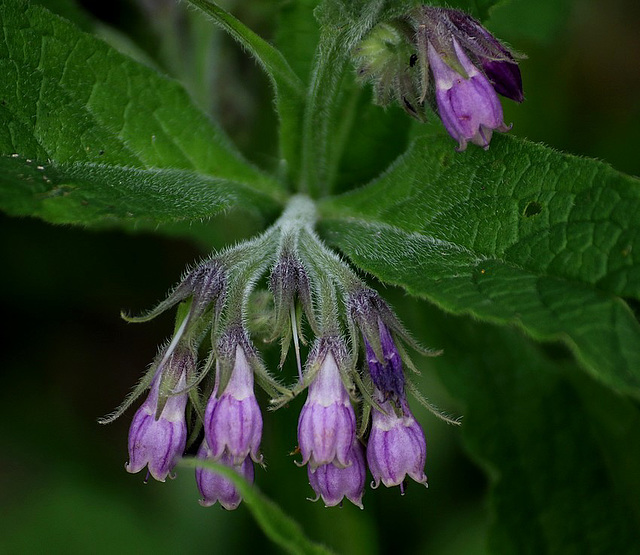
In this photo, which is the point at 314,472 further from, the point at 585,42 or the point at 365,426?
the point at 585,42

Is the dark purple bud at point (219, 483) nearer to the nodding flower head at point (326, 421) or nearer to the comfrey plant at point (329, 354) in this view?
the comfrey plant at point (329, 354)

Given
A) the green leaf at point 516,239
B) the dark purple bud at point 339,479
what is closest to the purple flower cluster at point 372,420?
the dark purple bud at point 339,479

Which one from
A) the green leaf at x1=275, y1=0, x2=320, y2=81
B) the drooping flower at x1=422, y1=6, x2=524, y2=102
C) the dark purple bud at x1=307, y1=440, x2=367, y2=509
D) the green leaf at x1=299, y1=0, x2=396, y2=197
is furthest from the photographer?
the green leaf at x1=275, y1=0, x2=320, y2=81

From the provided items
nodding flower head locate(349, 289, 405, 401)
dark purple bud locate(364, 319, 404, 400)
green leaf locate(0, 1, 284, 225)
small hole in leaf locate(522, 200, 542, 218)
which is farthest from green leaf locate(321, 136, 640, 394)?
green leaf locate(0, 1, 284, 225)

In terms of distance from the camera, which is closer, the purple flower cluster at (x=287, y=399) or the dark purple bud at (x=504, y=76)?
the purple flower cluster at (x=287, y=399)

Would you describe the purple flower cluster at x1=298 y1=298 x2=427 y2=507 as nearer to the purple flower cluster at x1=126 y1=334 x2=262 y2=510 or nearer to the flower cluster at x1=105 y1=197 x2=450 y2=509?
the flower cluster at x1=105 y1=197 x2=450 y2=509

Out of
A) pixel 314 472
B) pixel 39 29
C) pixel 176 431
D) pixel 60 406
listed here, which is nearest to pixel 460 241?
pixel 314 472
